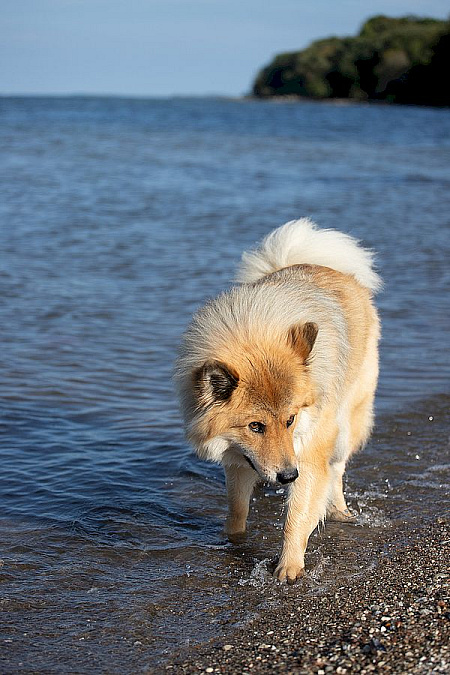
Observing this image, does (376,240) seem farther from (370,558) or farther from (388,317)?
(370,558)

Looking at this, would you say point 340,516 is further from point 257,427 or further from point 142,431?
point 142,431

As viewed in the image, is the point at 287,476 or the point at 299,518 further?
the point at 299,518

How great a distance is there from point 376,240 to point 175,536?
29.6 ft

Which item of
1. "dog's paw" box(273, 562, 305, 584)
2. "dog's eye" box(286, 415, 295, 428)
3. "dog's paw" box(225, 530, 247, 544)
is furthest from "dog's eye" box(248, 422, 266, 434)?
"dog's paw" box(225, 530, 247, 544)

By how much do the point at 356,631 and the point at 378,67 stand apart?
314 feet

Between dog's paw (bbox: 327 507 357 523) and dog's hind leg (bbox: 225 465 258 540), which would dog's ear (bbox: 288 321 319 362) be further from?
dog's paw (bbox: 327 507 357 523)

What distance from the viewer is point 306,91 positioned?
4838 inches

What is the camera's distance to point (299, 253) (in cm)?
526

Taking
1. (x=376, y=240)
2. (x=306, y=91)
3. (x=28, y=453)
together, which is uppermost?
(x=306, y=91)

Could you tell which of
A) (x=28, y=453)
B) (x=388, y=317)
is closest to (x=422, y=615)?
(x=28, y=453)

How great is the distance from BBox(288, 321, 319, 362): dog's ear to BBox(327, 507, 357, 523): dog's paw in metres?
1.34

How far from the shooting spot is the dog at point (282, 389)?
375cm

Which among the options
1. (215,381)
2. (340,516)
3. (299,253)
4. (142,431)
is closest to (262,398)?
(215,381)

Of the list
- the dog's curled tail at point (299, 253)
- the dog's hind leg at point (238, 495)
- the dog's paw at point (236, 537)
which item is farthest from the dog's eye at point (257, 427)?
the dog's curled tail at point (299, 253)
